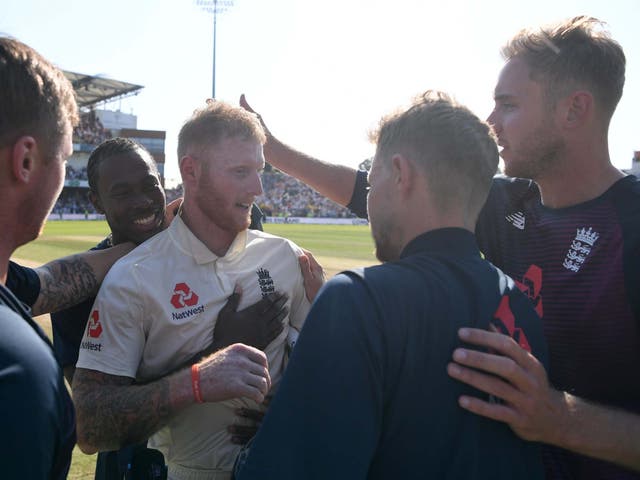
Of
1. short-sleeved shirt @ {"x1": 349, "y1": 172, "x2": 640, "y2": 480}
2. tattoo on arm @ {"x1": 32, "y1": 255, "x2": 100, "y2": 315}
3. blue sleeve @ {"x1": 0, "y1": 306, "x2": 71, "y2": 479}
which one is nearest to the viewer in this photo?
blue sleeve @ {"x1": 0, "y1": 306, "x2": 71, "y2": 479}

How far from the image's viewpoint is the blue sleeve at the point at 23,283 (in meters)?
2.66

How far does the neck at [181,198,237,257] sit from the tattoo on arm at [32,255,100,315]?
646 millimetres

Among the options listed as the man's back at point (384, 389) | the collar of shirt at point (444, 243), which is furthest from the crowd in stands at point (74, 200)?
the man's back at point (384, 389)

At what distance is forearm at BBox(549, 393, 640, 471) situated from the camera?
1716 mm

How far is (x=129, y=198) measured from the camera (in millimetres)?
3367

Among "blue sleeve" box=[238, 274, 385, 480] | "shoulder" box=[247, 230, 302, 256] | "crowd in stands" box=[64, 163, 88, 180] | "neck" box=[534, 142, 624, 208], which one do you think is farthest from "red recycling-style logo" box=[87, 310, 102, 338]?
"crowd in stands" box=[64, 163, 88, 180]

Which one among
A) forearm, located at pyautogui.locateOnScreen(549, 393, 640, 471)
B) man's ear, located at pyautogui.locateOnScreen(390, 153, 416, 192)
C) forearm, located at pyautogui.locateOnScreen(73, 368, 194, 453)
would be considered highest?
man's ear, located at pyautogui.locateOnScreen(390, 153, 416, 192)

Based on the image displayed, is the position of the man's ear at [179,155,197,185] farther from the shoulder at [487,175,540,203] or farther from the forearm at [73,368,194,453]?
the shoulder at [487,175,540,203]

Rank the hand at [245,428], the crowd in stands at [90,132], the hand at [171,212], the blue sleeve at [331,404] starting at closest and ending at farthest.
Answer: the blue sleeve at [331,404], the hand at [245,428], the hand at [171,212], the crowd in stands at [90,132]

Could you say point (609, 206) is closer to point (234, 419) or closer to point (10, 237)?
point (234, 419)

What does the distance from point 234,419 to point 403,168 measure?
170 centimetres

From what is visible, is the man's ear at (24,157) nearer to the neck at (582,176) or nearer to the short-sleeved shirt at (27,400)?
the short-sleeved shirt at (27,400)

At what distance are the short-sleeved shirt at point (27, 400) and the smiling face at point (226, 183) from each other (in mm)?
1654

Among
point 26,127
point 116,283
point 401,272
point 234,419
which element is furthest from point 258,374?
point 26,127
